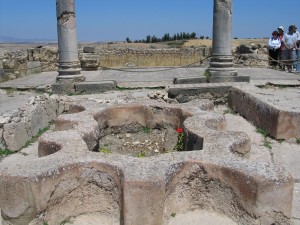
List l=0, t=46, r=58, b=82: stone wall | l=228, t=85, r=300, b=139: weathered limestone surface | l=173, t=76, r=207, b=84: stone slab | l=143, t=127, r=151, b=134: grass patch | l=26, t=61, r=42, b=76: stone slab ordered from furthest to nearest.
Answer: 1. l=26, t=61, r=42, b=76: stone slab
2. l=0, t=46, r=58, b=82: stone wall
3. l=173, t=76, r=207, b=84: stone slab
4. l=143, t=127, r=151, b=134: grass patch
5. l=228, t=85, r=300, b=139: weathered limestone surface

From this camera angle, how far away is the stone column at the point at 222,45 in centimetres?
907

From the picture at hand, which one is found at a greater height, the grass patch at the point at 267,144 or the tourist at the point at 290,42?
the tourist at the point at 290,42

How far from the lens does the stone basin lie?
3338 millimetres

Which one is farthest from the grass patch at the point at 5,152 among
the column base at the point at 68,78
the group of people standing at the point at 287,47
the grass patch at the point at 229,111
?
the group of people standing at the point at 287,47

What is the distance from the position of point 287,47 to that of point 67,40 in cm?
742

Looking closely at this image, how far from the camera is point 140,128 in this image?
259 inches

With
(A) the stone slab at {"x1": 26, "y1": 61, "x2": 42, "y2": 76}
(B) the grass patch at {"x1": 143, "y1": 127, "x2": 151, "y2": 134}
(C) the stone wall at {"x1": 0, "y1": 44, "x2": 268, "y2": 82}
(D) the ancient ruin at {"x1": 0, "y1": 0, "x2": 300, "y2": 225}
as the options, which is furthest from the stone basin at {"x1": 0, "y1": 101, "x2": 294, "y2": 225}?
(A) the stone slab at {"x1": 26, "y1": 61, "x2": 42, "y2": 76}

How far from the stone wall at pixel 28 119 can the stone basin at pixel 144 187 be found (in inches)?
54.5

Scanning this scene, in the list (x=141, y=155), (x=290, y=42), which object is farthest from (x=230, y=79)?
(x=141, y=155)

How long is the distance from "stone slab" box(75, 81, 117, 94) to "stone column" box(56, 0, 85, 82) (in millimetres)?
405

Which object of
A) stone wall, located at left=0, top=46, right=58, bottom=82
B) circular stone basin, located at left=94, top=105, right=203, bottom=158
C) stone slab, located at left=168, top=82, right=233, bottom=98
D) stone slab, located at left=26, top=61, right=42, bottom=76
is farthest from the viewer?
stone slab, located at left=26, top=61, right=42, bottom=76

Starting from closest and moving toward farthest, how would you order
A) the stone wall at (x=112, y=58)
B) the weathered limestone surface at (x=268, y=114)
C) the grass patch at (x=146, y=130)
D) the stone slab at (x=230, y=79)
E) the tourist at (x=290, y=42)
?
the weathered limestone surface at (x=268, y=114), the grass patch at (x=146, y=130), the stone slab at (x=230, y=79), the stone wall at (x=112, y=58), the tourist at (x=290, y=42)

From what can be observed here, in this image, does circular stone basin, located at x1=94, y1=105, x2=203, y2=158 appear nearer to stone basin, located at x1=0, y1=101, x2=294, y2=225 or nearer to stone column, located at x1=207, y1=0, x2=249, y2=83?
stone basin, located at x1=0, y1=101, x2=294, y2=225

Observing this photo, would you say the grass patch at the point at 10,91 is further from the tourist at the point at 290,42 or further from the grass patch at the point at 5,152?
the tourist at the point at 290,42
